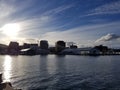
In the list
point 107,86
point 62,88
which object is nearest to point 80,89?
point 62,88

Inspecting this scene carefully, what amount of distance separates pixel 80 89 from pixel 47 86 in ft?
29.4

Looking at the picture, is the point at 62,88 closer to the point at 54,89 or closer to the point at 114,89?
the point at 54,89

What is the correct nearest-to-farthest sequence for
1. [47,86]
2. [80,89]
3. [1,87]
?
[1,87], [80,89], [47,86]

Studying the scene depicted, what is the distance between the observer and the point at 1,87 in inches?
1492

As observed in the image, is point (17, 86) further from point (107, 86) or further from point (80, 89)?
point (107, 86)

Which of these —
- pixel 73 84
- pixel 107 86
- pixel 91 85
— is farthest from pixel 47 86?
pixel 107 86

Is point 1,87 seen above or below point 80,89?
above

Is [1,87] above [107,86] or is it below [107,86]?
above

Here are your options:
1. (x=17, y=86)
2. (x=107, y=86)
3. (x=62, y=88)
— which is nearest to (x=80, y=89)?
(x=62, y=88)

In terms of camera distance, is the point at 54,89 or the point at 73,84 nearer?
the point at 54,89

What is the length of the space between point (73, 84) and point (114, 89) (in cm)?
1126

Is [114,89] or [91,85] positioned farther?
[91,85]

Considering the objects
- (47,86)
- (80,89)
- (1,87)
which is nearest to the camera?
(1,87)

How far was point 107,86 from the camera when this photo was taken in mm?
52625
